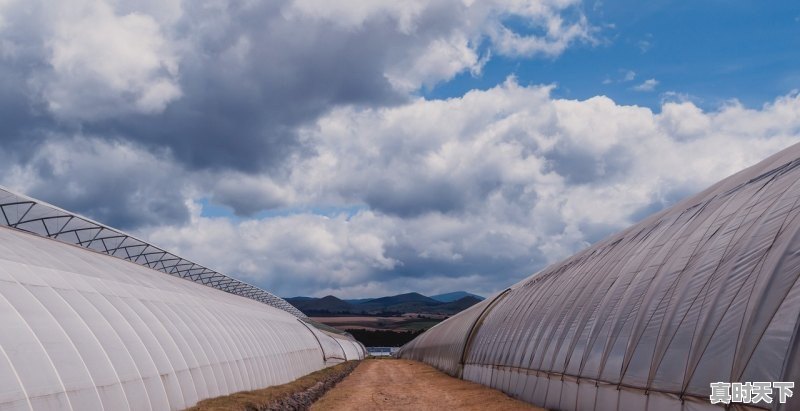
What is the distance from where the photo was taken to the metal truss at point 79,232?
30163mm

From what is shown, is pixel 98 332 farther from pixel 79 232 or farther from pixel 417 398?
pixel 417 398

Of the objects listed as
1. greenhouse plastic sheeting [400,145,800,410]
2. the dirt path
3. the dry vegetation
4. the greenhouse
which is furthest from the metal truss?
greenhouse plastic sheeting [400,145,800,410]

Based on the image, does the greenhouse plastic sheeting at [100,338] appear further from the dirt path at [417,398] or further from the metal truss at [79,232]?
the dirt path at [417,398]

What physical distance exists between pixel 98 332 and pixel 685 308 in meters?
15.2

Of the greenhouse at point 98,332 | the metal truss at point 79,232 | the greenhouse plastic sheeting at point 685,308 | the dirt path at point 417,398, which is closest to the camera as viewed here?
the greenhouse plastic sheeting at point 685,308

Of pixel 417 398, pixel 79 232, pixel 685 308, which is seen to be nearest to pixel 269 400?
pixel 417 398

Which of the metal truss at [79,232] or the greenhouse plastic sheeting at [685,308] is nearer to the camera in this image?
the greenhouse plastic sheeting at [685,308]

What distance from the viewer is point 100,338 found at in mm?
18953

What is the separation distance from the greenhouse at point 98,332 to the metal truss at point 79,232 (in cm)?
7

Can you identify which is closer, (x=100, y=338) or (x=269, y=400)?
(x=100, y=338)

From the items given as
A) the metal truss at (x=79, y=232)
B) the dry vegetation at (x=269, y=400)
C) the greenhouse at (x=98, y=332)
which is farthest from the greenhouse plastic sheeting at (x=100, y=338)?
the metal truss at (x=79, y=232)

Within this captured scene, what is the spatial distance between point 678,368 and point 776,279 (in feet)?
10.5

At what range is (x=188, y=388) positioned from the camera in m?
24.0

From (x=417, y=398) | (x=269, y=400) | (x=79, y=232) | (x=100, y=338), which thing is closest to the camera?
(x=100, y=338)
